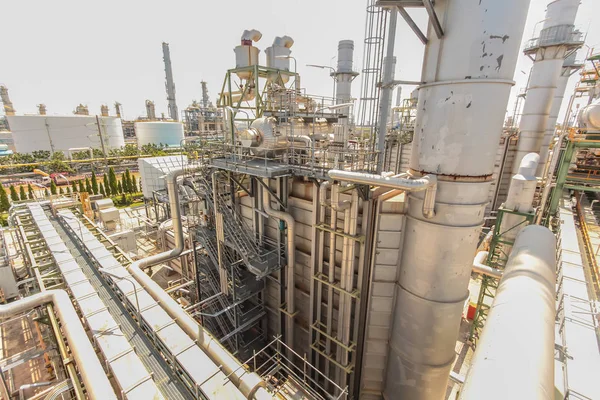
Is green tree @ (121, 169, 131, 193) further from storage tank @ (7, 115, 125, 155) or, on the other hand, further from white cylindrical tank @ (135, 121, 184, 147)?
white cylindrical tank @ (135, 121, 184, 147)

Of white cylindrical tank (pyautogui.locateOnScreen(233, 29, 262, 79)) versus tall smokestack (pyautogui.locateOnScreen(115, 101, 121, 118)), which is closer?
white cylindrical tank (pyautogui.locateOnScreen(233, 29, 262, 79))

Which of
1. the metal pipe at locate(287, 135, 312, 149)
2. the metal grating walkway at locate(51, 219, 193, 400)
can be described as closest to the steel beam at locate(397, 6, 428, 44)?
the metal pipe at locate(287, 135, 312, 149)

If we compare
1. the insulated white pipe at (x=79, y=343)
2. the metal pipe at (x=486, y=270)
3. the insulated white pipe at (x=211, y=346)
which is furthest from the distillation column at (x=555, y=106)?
the insulated white pipe at (x=79, y=343)

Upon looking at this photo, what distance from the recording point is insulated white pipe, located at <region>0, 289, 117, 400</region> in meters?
5.00

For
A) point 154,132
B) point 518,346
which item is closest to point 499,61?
point 518,346

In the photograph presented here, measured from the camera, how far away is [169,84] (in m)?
64.2

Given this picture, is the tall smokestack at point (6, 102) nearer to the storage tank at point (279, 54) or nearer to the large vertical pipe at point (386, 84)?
the storage tank at point (279, 54)

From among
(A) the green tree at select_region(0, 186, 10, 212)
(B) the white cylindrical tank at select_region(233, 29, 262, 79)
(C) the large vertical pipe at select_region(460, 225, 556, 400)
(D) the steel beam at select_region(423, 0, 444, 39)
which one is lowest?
(A) the green tree at select_region(0, 186, 10, 212)

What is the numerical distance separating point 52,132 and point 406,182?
71.3 m

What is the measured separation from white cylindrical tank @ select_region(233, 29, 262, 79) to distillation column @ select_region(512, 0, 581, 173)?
19528mm

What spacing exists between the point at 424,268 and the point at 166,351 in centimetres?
657

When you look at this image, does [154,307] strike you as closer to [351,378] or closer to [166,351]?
[166,351]

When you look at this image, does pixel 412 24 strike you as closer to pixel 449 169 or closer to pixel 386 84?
pixel 386 84

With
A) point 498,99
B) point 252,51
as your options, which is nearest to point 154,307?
point 498,99
